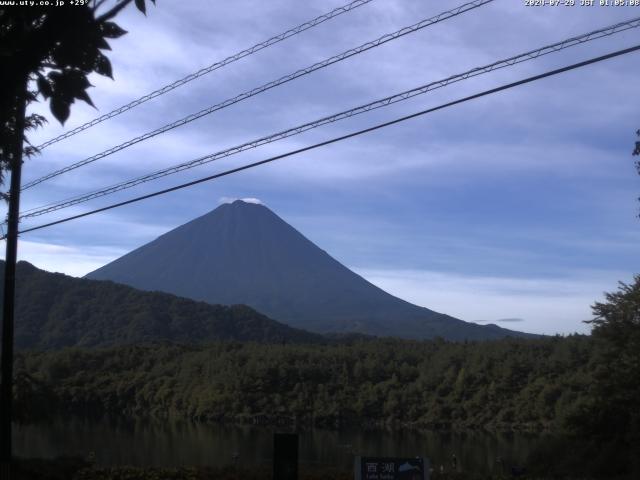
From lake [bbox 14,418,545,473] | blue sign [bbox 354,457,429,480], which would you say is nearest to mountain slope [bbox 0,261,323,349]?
lake [bbox 14,418,545,473]

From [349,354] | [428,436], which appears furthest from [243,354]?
[428,436]

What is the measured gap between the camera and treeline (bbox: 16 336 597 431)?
63094 millimetres

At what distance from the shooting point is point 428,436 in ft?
193

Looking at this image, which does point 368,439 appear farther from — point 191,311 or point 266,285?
point 266,285

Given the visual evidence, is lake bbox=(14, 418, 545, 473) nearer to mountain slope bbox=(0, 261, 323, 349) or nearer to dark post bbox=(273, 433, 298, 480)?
dark post bbox=(273, 433, 298, 480)

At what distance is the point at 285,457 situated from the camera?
807 cm

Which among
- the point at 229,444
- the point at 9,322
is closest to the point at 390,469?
the point at 9,322

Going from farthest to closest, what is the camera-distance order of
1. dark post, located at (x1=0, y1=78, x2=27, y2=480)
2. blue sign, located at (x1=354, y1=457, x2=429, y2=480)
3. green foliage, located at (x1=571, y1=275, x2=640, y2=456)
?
green foliage, located at (x1=571, y1=275, x2=640, y2=456) < dark post, located at (x1=0, y1=78, x2=27, y2=480) < blue sign, located at (x1=354, y1=457, x2=429, y2=480)

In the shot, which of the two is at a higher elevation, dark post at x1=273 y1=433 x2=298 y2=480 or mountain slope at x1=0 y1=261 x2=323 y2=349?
mountain slope at x1=0 y1=261 x2=323 y2=349

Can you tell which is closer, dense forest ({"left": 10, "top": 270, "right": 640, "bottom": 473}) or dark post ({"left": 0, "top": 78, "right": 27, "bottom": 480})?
dark post ({"left": 0, "top": 78, "right": 27, "bottom": 480})

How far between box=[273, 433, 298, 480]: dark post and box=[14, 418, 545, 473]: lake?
20533 millimetres

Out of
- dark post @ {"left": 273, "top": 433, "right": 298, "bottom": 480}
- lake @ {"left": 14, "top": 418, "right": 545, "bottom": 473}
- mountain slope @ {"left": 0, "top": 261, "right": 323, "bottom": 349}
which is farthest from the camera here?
mountain slope @ {"left": 0, "top": 261, "right": 323, "bottom": 349}

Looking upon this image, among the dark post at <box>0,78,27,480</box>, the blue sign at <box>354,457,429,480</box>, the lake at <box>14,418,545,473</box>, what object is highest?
the dark post at <box>0,78,27,480</box>

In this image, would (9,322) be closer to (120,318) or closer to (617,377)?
(617,377)
